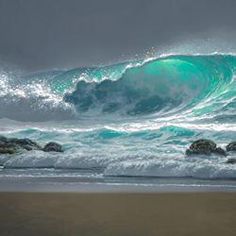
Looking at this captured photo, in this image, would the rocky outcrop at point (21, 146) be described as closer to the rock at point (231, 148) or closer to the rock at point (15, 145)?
the rock at point (15, 145)

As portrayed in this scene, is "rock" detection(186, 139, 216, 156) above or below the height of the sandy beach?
above

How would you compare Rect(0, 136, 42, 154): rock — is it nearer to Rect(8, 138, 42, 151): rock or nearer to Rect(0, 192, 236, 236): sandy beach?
Rect(8, 138, 42, 151): rock

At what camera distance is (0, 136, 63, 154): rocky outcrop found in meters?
18.5

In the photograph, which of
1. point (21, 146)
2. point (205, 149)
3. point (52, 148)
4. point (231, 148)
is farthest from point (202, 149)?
point (21, 146)

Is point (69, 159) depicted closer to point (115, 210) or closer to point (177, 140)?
point (177, 140)

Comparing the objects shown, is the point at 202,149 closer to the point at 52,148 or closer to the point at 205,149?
the point at 205,149

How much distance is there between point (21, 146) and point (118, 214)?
14.4m

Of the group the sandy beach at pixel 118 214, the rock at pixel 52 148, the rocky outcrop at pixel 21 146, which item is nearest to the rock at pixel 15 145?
the rocky outcrop at pixel 21 146

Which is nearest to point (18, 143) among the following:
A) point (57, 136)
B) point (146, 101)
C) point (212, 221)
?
point (57, 136)

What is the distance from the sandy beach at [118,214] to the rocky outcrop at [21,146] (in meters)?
11.2

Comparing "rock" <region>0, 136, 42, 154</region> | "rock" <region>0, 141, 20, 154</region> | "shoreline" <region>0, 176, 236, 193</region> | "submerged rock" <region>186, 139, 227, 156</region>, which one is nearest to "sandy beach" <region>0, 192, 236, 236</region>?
"shoreline" <region>0, 176, 236, 193</region>

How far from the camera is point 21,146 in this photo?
19.3m

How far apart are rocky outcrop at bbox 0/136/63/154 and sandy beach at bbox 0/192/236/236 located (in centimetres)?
1121

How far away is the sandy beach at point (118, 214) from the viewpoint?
4.70 metres
